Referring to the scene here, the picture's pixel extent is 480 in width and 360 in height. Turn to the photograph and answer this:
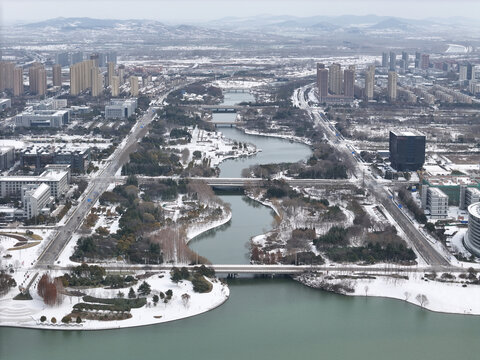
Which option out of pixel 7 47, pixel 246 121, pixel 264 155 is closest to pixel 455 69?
pixel 246 121

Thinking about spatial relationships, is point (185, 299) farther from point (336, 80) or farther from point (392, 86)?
point (336, 80)

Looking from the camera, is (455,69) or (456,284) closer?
(456,284)

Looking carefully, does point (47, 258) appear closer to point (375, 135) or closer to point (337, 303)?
point (337, 303)

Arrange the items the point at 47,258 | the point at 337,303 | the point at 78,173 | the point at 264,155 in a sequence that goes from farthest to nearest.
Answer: the point at 264,155, the point at 78,173, the point at 47,258, the point at 337,303

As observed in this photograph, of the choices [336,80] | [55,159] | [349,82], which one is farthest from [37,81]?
[55,159]

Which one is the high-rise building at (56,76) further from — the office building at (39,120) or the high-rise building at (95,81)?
the office building at (39,120)

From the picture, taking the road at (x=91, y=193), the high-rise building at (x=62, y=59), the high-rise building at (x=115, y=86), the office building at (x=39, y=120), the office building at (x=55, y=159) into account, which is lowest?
the road at (x=91, y=193)

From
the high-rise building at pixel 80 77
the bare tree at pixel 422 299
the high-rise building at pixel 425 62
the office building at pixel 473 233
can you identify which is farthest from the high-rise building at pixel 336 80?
the bare tree at pixel 422 299
